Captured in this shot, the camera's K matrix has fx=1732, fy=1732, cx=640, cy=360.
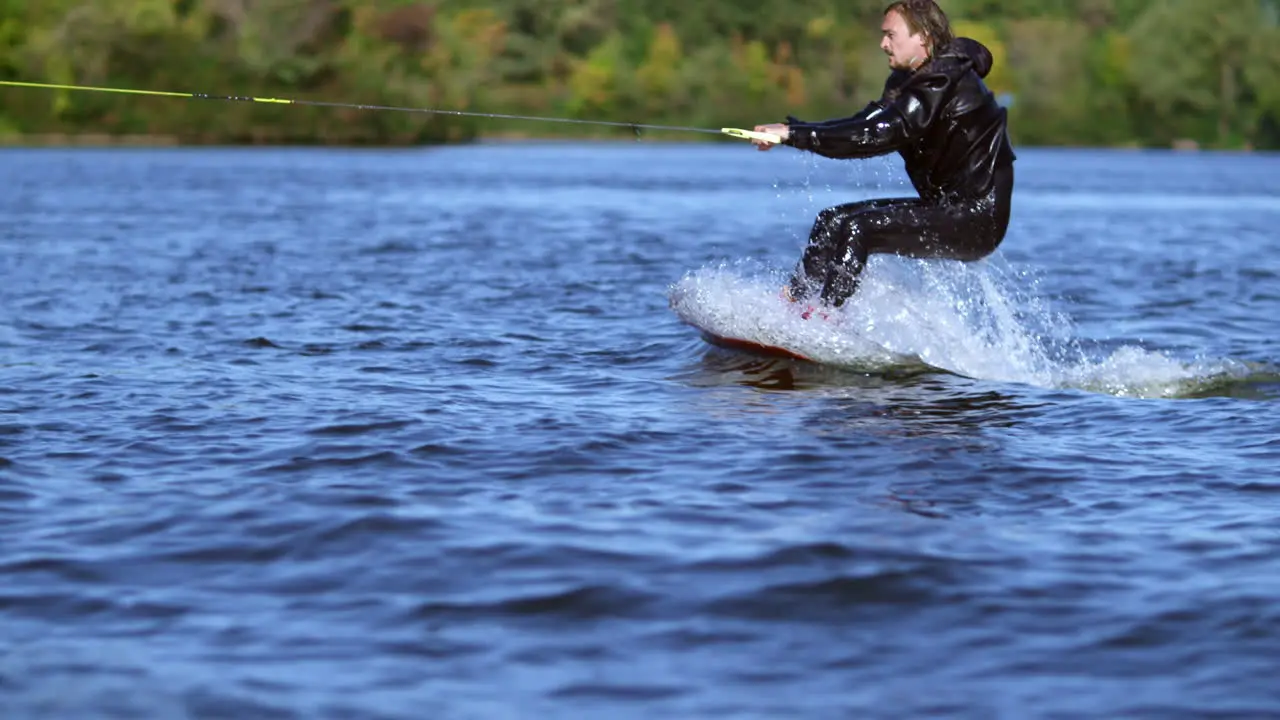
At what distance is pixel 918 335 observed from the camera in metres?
12.1

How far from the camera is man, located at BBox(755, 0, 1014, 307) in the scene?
10.8 m

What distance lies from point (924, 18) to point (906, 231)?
1391 millimetres

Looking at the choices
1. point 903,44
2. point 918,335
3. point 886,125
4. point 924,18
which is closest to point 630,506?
point 886,125

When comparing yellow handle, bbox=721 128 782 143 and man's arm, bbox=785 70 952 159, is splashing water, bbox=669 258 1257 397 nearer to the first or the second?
man's arm, bbox=785 70 952 159

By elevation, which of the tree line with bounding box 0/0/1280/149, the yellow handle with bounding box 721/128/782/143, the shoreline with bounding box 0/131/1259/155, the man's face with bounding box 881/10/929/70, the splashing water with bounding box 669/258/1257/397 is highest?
the tree line with bounding box 0/0/1280/149

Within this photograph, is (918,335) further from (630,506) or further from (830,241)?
(630,506)

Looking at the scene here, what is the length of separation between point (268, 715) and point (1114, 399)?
722 centimetres

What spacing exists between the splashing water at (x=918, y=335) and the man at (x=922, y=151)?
0.92ft

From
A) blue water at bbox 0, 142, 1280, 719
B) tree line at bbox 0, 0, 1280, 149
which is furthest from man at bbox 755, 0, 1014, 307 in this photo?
tree line at bbox 0, 0, 1280, 149

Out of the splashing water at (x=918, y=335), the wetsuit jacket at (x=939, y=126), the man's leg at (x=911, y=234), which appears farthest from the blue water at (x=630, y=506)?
the wetsuit jacket at (x=939, y=126)

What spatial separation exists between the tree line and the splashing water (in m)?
80.8

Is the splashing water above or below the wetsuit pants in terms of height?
below

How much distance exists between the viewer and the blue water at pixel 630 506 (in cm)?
548

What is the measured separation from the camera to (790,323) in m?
11.9
